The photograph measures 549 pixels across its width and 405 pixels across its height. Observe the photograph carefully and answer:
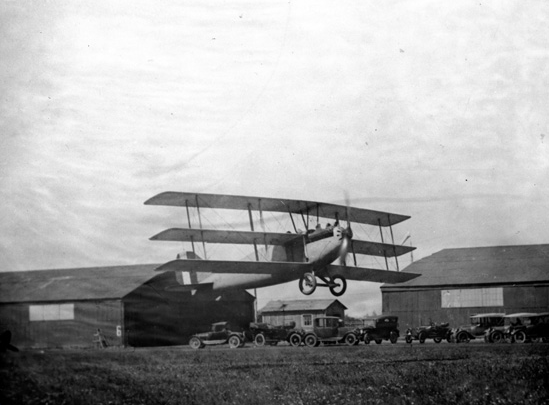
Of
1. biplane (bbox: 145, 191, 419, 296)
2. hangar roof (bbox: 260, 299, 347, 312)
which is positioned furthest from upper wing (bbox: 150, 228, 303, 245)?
hangar roof (bbox: 260, 299, 347, 312)

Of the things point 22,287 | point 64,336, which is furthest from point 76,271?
point 22,287

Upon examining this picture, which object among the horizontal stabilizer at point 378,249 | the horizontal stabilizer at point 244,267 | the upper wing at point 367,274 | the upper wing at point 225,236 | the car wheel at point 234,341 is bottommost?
the car wheel at point 234,341

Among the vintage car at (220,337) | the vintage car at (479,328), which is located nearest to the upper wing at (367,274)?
the vintage car at (220,337)

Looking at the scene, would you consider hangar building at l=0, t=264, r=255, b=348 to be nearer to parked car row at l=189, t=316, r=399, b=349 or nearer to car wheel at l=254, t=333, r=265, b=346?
parked car row at l=189, t=316, r=399, b=349

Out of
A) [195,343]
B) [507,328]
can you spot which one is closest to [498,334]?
[507,328]

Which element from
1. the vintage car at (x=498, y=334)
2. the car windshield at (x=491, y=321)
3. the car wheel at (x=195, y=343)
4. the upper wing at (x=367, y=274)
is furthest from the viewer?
the car windshield at (x=491, y=321)

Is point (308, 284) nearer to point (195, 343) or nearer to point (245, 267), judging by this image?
point (245, 267)

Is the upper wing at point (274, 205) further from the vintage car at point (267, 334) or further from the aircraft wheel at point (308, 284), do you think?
the vintage car at point (267, 334)
